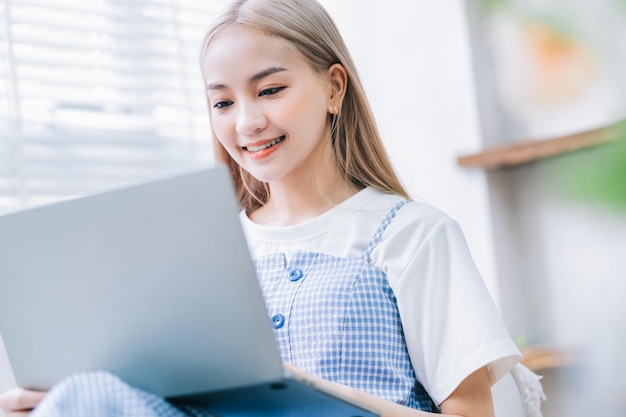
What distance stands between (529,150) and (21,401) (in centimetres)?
164

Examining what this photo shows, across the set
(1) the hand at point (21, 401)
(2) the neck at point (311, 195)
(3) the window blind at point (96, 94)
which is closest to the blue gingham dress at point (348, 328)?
(2) the neck at point (311, 195)

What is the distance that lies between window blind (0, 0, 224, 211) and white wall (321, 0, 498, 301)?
0.55 m

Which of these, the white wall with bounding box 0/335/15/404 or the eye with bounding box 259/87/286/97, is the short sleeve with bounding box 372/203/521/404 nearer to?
the eye with bounding box 259/87/286/97

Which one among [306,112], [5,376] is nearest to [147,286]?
[306,112]

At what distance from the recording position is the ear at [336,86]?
4.78 feet

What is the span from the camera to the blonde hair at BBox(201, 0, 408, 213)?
1.39 metres

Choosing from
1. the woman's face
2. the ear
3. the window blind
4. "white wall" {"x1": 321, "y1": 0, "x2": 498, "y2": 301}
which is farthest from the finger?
"white wall" {"x1": 321, "y1": 0, "x2": 498, "y2": 301}

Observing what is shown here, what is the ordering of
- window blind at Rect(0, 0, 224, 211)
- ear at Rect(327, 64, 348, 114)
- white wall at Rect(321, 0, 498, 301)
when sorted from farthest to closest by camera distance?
white wall at Rect(321, 0, 498, 301) < window blind at Rect(0, 0, 224, 211) < ear at Rect(327, 64, 348, 114)

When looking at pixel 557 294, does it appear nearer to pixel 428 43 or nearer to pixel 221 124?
pixel 428 43

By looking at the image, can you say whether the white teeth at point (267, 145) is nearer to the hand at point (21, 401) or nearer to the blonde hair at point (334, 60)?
the blonde hair at point (334, 60)

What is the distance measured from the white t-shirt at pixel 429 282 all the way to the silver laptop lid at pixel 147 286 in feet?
1.33

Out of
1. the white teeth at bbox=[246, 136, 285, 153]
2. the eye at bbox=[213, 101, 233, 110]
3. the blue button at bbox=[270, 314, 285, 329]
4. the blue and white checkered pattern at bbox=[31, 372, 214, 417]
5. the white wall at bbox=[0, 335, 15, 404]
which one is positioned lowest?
the white wall at bbox=[0, 335, 15, 404]

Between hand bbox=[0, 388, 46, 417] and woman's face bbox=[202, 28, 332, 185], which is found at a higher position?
woman's face bbox=[202, 28, 332, 185]

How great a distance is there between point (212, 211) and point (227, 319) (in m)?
0.12
